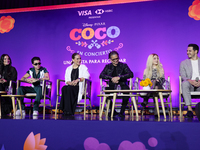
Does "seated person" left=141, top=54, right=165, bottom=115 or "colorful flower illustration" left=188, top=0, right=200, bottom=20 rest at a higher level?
"colorful flower illustration" left=188, top=0, right=200, bottom=20

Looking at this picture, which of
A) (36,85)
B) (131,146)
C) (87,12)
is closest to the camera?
(131,146)

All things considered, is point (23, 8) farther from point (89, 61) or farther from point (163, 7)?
point (163, 7)

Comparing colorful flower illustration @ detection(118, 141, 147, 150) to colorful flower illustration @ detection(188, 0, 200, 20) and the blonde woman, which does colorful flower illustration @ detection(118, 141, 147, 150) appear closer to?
the blonde woman

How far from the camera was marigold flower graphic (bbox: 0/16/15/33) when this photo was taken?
232 inches

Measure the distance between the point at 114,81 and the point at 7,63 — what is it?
2.18m

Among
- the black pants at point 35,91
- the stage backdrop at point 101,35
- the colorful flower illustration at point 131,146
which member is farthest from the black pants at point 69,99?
the colorful flower illustration at point 131,146

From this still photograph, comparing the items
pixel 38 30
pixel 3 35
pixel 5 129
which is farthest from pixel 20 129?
pixel 3 35

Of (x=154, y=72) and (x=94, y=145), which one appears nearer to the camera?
(x=94, y=145)

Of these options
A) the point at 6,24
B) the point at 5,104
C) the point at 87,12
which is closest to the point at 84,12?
the point at 87,12

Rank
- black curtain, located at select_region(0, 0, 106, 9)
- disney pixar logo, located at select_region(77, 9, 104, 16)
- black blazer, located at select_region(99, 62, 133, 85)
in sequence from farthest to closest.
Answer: black curtain, located at select_region(0, 0, 106, 9), disney pixar logo, located at select_region(77, 9, 104, 16), black blazer, located at select_region(99, 62, 133, 85)

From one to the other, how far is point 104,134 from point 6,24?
463 centimetres

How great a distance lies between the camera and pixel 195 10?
16.2ft

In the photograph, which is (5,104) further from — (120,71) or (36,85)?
(120,71)

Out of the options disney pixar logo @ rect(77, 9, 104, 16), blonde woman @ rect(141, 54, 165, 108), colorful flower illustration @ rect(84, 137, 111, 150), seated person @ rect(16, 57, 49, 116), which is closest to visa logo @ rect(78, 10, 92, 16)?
disney pixar logo @ rect(77, 9, 104, 16)
